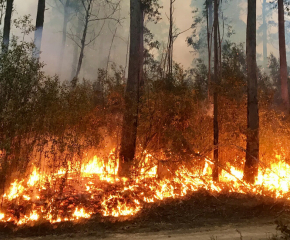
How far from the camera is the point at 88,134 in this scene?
30.6ft

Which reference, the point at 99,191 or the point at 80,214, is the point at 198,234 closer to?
the point at 80,214

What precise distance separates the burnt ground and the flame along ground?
1.10 ft

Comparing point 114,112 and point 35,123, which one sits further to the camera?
point 114,112

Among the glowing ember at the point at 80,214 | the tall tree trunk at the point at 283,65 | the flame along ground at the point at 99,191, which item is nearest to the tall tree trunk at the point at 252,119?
the flame along ground at the point at 99,191

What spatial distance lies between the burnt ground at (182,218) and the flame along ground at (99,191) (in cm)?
34

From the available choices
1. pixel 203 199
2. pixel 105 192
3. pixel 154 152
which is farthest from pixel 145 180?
pixel 203 199

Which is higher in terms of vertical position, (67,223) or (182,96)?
(182,96)

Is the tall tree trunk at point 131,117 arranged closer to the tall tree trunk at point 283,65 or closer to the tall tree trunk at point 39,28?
the tall tree trunk at point 39,28

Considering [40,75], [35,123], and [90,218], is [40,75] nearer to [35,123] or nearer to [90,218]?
[35,123]

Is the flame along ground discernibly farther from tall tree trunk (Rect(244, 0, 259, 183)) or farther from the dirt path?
the dirt path

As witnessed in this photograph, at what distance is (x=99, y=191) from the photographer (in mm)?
8781

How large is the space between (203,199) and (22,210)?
228 inches

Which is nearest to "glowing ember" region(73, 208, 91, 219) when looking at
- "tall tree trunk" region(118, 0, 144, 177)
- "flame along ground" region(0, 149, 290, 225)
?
"flame along ground" region(0, 149, 290, 225)

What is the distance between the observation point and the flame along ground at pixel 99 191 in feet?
23.3
